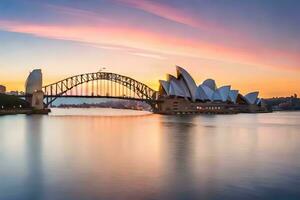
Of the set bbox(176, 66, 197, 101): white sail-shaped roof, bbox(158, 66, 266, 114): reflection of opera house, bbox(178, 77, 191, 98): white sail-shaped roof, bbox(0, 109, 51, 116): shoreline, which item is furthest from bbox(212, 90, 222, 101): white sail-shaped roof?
bbox(0, 109, 51, 116): shoreline

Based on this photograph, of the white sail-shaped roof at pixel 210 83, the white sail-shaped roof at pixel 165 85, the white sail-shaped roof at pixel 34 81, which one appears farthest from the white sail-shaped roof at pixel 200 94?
the white sail-shaped roof at pixel 34 81

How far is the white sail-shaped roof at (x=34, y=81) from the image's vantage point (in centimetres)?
14550

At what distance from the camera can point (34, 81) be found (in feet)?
479

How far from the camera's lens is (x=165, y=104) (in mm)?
161500

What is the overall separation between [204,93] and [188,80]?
58.3 feet

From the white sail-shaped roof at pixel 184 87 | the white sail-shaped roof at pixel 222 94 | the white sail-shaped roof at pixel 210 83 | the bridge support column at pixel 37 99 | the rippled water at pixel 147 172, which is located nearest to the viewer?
the rippled water at pixel 147 172

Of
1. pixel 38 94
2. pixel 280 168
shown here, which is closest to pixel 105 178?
pixel 280 168

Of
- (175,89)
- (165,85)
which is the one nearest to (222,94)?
(175,89)

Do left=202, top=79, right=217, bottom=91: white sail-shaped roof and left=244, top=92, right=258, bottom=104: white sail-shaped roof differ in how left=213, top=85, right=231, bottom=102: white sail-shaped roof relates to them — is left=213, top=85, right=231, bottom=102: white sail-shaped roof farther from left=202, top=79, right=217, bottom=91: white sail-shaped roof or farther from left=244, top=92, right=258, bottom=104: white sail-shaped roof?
left=244, top=92, right=258, bottom=104: white sail-shaped roof

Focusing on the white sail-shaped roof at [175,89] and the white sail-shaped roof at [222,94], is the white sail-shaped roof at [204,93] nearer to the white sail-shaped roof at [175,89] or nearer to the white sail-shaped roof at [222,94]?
the white sail-shaped roof at [222,94]

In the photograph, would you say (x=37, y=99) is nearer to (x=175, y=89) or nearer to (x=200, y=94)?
(x=175, y=89)

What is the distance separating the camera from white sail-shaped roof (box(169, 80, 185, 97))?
158250mm

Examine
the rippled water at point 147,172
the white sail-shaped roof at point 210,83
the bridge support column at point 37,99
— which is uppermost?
the white sail-shaped roof at point 210,83

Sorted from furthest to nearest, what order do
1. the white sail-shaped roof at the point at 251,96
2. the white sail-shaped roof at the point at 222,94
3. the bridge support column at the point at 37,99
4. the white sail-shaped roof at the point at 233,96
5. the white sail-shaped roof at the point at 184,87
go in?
the white sail-shaped roof at the point at 251,96
the white sail-shaped roof at the point at 233,96
the white sail-shaped roof at the point at 222,94
the white sail-shaped roof at the point at 184,87
the bridge support column at the point at 37,99
